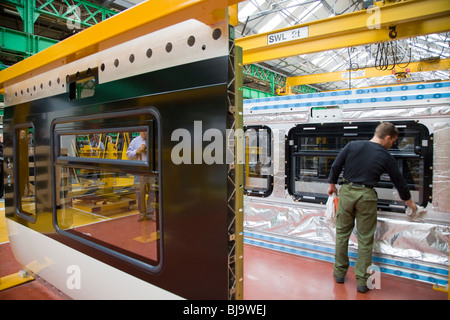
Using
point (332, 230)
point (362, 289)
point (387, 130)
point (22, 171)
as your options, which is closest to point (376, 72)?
point (332, 230)

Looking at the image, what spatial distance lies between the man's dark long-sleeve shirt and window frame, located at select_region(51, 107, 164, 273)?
2.49m

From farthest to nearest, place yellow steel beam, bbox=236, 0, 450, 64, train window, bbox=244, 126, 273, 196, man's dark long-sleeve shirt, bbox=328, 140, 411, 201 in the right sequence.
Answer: train window, bbox=244, 126, 273, 196
yellow steel beam, bbox=236, 0, 450, 64
man's dark long-sleeve shirt, bbox=328, 140, 411, 201

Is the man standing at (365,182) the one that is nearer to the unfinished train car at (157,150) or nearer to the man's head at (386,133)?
the man's head at (386,133)

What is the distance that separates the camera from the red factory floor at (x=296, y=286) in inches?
130

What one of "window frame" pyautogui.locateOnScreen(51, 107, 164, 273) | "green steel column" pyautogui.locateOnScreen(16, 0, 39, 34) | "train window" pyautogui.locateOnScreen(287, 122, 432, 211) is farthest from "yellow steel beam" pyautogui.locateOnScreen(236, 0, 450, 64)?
"green steel column" pyautogui.locateOnScreen(16, 0, 39, 34)

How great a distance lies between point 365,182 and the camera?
10.6 ft

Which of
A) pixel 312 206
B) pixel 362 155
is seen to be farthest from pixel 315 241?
pixel 362 155

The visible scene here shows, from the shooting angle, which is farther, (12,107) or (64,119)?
(12,107)

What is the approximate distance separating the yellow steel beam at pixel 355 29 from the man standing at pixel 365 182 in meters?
1.53

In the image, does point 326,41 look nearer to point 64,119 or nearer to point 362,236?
point 362,236

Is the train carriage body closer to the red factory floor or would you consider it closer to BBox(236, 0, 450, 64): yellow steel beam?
the red factory floor

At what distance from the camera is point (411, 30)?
3.80 m

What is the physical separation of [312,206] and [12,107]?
4.19 meters

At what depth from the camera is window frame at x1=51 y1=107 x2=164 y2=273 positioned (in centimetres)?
163
